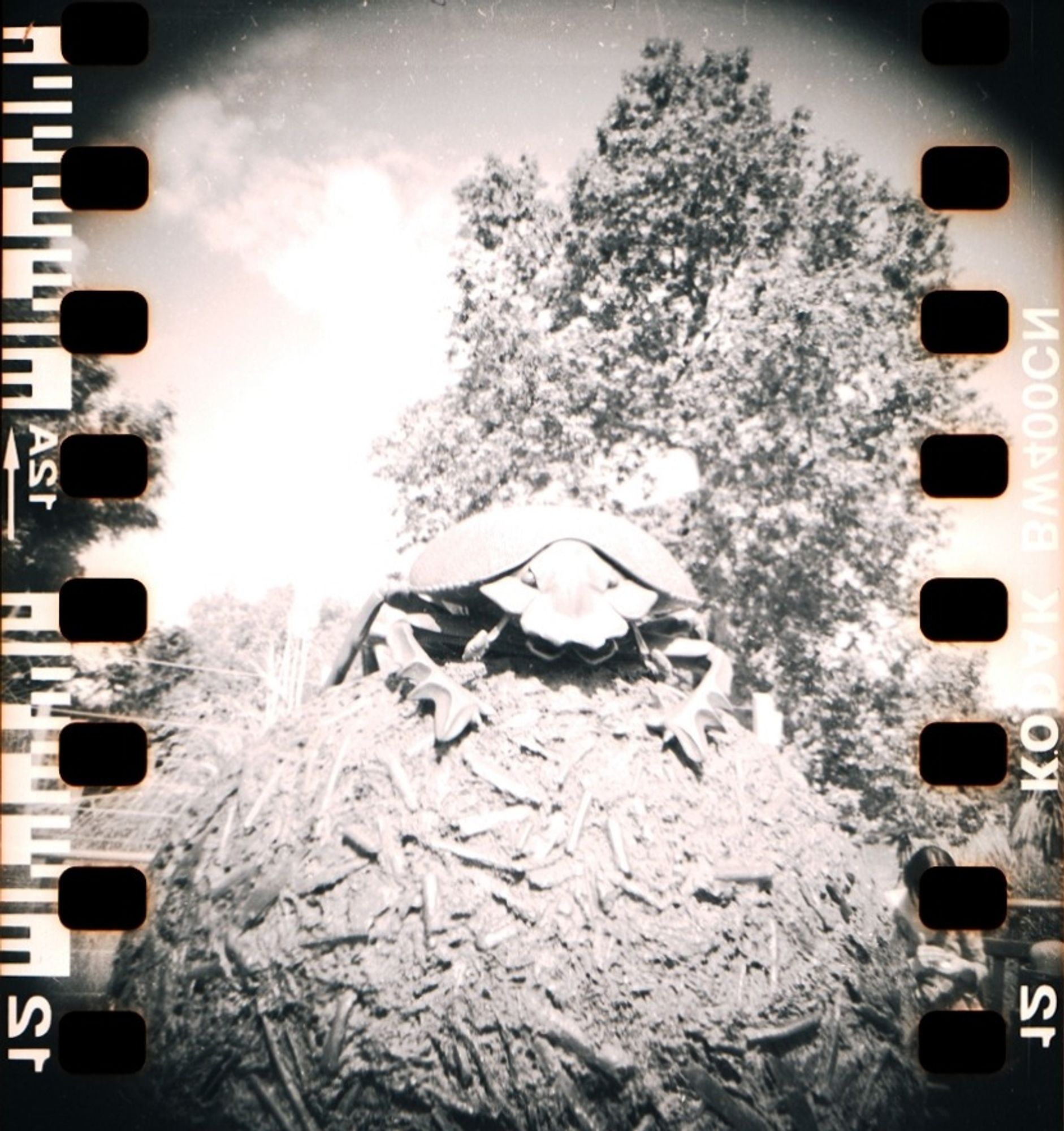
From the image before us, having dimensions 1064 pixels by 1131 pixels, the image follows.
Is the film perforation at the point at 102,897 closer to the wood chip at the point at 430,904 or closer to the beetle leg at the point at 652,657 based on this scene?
the wood chip at the point at 430,904

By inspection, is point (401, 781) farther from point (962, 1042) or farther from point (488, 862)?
point (962, 1042)

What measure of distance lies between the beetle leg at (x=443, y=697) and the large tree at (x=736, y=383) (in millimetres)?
4631

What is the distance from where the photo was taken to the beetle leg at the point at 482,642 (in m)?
4.82

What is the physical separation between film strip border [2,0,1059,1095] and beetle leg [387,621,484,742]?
1756mm

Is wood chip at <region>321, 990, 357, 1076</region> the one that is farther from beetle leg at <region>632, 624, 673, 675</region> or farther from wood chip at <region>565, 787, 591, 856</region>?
beetle leg at <region>632, 624, 673, 675</region>

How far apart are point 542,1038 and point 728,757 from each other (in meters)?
1.54

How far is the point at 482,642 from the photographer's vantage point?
484 centimetres

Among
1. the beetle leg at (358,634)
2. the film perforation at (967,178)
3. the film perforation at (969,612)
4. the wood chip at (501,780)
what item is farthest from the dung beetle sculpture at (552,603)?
the film perforation at (967,178)

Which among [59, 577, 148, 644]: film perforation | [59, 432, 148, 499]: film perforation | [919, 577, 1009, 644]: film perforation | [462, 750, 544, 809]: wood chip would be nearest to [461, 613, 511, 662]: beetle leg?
[462, 750, 544, 809]: wood chip

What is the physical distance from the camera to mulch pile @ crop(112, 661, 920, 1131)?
152 inches

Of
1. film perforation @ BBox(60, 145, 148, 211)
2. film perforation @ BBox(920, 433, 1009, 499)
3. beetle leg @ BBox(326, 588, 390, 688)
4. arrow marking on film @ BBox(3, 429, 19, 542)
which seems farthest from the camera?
beetle leg @ BBox(326, 588, 390, 688)

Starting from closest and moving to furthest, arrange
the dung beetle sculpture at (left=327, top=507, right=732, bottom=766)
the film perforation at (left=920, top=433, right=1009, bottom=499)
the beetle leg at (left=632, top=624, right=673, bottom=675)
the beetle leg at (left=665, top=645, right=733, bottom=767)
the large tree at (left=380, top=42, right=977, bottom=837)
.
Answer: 1. the beetle leg at (left=665, top=645, right=733, bottom=767)
2. the dung beetle sculpture at (left=327, top=507, right=732, bottom=766)
3. the beetle leg at (left=632, top=624, right=673, bottom=675)
4. the film perforation at (left=920, top=433, right=1009, bottom=499)
5. the large tree at (left=380, top=42, right=977, bottom=837)

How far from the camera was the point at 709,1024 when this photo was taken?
13.0 ft

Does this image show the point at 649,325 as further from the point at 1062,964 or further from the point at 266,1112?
the point at 266,1112
